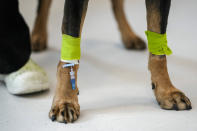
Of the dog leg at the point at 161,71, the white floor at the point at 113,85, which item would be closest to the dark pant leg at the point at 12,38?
the white floor at the point at 113,85

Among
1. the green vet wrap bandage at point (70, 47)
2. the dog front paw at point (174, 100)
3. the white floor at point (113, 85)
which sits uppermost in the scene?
the green vet wrap bandage at point (70, 47)

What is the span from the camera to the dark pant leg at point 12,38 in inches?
56.0

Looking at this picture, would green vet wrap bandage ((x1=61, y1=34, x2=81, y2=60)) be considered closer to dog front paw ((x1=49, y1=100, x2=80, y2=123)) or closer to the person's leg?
dog front paw ((x1=49, y1=100, x2=80, y2=123))

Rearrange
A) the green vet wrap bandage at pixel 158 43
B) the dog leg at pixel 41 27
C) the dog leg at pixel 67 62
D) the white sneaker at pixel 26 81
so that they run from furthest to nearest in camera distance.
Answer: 1. the dog leg at pixel 41 27
2. the white sneaker at pixel 26 81
3. the green vet wrap bandage at pixel 158 43
4. the dog leg at pixel 67 62

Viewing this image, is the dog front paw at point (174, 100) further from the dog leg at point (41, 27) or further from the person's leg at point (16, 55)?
the dog leg at point (41, 27)

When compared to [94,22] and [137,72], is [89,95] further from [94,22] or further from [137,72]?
[94,22]

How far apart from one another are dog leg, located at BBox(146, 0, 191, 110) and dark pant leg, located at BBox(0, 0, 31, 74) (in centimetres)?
55

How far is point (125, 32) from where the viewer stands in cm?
221

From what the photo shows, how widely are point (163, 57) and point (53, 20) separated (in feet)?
5.32

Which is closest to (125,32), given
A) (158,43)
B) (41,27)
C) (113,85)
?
(41,27)

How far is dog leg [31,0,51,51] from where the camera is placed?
7.10 feet

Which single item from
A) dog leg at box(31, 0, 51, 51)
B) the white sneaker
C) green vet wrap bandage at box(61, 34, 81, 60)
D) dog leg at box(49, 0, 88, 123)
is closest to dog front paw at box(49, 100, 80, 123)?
dog leg at box(49, 0, 88, 123)

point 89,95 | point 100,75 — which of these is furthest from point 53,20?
point 89,95

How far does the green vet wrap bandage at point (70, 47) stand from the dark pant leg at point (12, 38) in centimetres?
31
